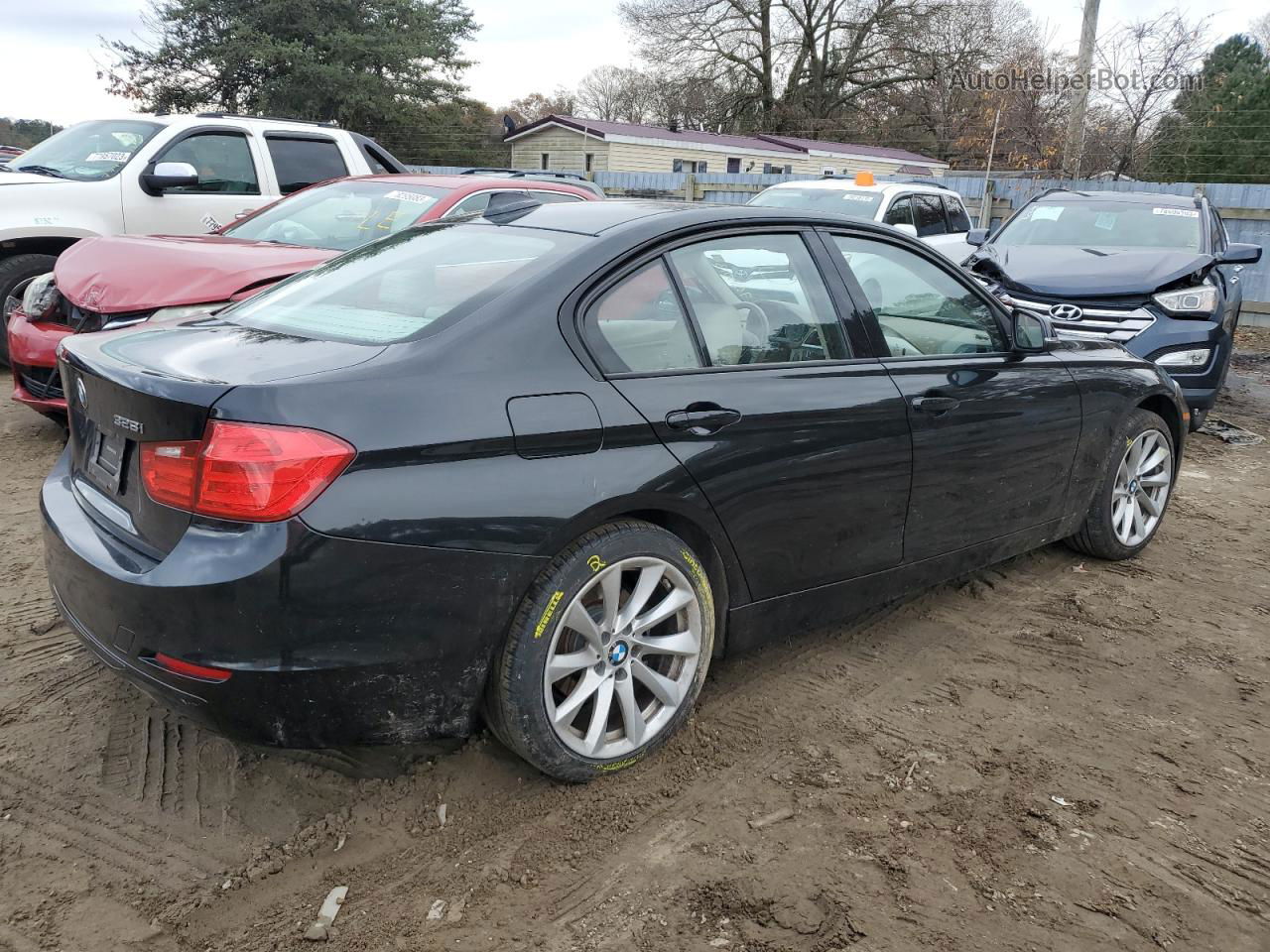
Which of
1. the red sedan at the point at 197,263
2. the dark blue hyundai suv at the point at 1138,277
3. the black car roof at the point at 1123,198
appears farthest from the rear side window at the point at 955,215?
the red sedan at the point at 197,263

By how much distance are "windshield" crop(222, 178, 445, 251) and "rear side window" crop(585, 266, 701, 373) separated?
3616mm

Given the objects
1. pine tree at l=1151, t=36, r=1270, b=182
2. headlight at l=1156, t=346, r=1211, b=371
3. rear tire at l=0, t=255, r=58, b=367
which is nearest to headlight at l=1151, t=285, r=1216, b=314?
headlight at l=1156, t=346, r=1211, b=371

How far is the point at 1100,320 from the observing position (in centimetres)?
739

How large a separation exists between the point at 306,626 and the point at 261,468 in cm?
37

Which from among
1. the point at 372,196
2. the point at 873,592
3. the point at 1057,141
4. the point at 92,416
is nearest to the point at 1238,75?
the point at 1057,141

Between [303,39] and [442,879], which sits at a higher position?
[303,39]

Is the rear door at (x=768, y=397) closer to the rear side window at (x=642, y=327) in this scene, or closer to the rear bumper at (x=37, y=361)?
the rear side window at (x=642, y=327)

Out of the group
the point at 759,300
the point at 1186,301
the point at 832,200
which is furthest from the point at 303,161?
the point at 1186,301

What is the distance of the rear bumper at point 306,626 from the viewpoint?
2236 millimetres

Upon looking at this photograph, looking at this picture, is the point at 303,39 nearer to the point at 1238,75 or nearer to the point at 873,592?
the point at 1238,75

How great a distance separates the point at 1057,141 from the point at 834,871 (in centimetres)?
2847

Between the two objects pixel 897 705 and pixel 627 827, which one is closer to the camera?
pixel 627 827

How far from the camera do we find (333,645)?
229 centimetres

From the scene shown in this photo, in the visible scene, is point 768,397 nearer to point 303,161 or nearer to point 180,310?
point 180,310
